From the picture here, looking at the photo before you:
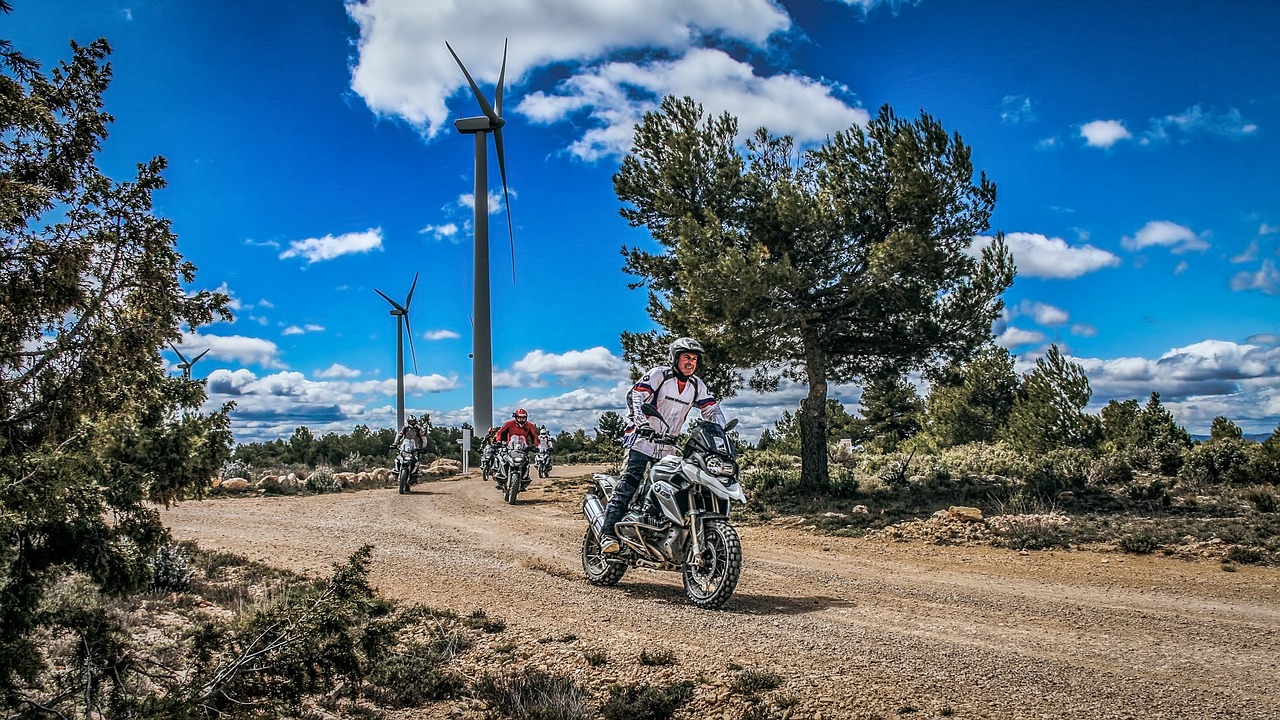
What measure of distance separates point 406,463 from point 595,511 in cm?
1532

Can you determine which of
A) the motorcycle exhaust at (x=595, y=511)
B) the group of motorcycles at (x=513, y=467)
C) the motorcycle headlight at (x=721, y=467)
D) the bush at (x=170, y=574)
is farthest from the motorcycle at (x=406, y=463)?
the motorcycle headlight at (x=721, y=467)

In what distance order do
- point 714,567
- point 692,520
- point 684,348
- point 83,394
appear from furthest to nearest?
point 684,348 → point 692,520 → point 714,567 → point 83,394

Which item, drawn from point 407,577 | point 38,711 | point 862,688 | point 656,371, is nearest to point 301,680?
point 38,711


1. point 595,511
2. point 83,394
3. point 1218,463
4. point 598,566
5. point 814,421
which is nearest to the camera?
point 83,394

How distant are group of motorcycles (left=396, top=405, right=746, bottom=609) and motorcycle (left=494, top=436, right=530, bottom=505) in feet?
35.8

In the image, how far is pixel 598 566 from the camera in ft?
27.5

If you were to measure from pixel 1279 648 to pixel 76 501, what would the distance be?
799 centimetres

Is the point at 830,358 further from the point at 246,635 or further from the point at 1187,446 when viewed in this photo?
the point at 246,635

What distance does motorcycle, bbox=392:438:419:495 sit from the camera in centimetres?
2239

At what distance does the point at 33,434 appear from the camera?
4223 mm

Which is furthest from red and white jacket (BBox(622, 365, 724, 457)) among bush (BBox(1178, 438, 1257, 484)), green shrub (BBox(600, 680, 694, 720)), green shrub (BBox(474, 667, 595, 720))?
bush (BBox(1178, 438, 1257, 484))

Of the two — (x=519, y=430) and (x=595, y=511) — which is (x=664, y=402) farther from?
(x=519, y=430)

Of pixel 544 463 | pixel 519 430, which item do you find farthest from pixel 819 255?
pixel 544 463

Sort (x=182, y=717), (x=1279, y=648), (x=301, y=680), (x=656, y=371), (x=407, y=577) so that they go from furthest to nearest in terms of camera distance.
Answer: (x=407, y=577), (x=656, y=371), (x=1279, y=648), (x=301, y=680), (x=182, y=717)
